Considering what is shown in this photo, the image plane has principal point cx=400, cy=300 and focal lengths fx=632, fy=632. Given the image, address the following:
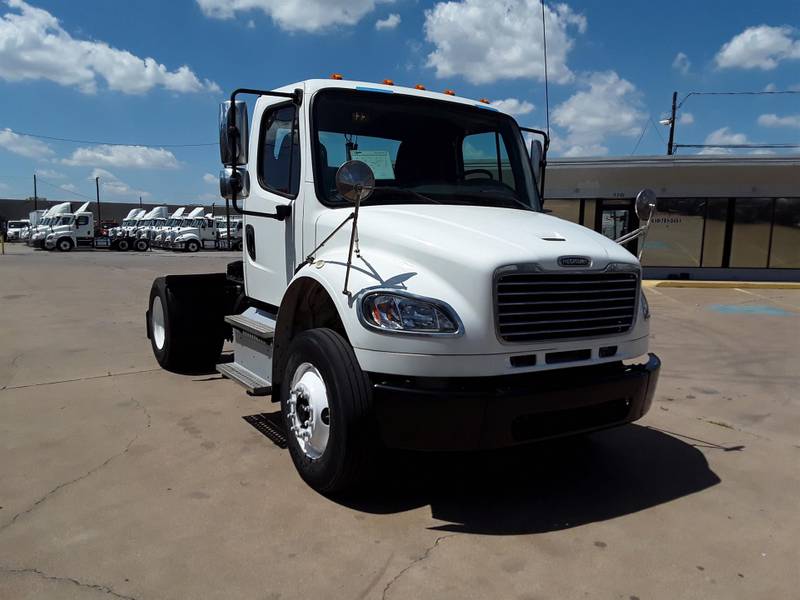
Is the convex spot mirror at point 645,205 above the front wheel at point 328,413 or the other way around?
above

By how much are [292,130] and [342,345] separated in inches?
72.8

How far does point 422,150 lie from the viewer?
4633 millimetres

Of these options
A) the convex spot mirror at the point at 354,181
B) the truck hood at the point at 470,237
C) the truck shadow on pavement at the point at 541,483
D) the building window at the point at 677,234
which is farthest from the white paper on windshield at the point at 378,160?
the building window at the point at 677,234

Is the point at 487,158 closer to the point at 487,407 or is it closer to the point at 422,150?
the point at 422,150

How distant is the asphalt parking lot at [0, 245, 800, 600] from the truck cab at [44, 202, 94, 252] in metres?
34.3

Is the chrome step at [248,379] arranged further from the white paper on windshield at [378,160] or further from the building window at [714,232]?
the building window at [714,232]

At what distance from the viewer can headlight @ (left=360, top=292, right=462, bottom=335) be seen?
10.5 feet

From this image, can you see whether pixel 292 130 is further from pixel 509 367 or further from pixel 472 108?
pixel 509 367

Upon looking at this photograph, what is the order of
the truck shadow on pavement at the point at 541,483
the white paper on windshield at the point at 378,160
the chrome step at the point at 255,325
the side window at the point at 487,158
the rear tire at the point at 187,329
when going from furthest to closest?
1. the rear tire at the point at 187,329
2. the side window at the point at 487,158
3. the chrome step at the point at 255,325
4. the white paper on windshield at the point at 378,160
5. the truck shadow on pavement at the point at 541,483

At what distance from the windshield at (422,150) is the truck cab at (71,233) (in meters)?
37.1

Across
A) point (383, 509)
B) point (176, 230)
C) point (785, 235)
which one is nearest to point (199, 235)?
point (176, 230)

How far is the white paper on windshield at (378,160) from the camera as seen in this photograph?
441cm

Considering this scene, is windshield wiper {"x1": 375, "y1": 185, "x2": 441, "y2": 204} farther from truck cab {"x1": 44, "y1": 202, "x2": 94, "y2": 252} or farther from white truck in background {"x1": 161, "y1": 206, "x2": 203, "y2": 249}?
truck cab {"x1": 44, "y1": 202, "x2": 94, "y2": 252}

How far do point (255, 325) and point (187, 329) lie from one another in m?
1.87
